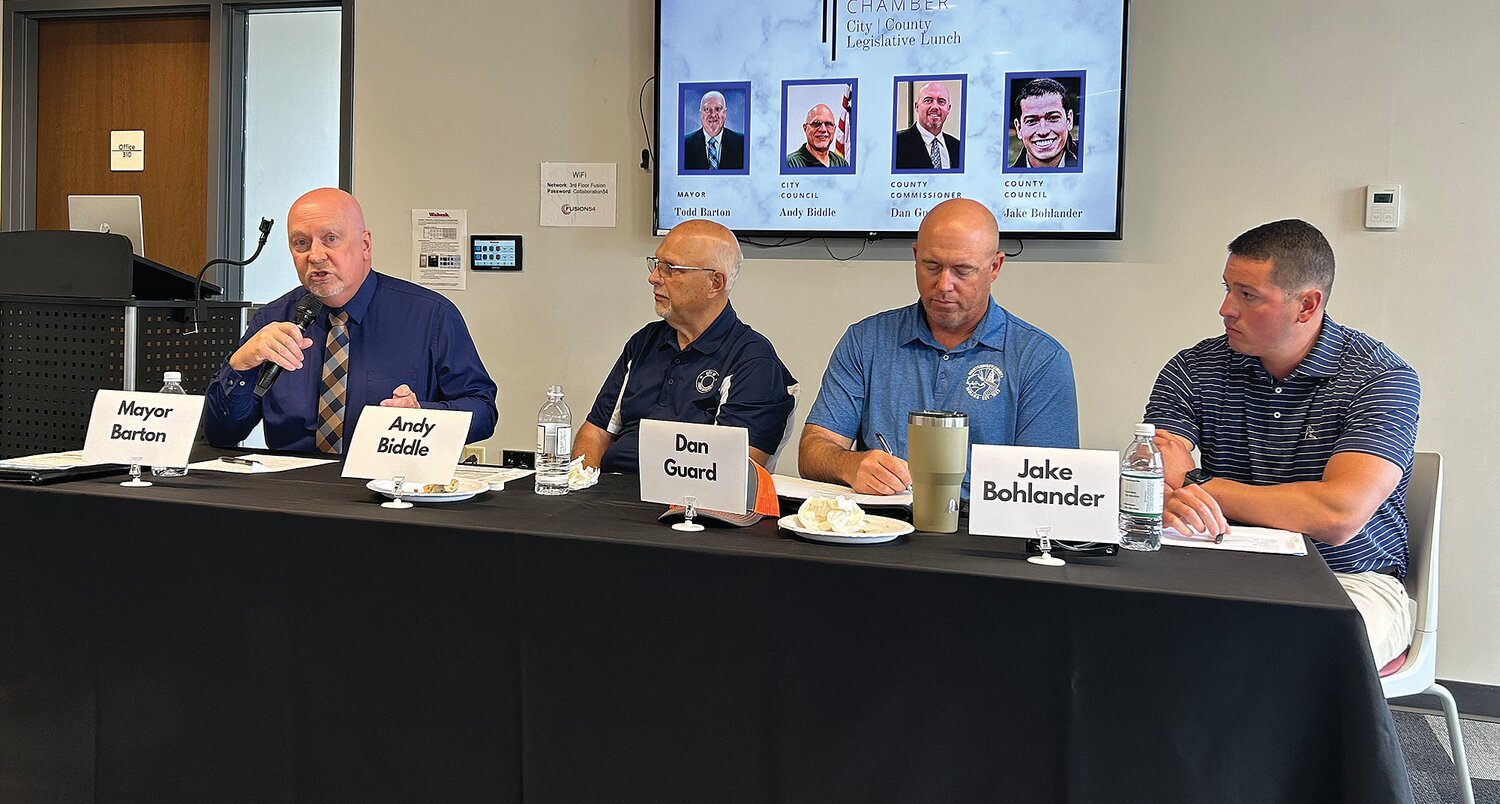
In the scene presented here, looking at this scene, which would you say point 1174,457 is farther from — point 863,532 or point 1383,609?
point 863,532

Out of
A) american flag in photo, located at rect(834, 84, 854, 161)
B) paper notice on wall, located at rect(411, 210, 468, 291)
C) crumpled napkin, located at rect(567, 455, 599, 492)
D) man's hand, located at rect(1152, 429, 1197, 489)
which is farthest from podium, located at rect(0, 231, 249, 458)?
man's hand, located at rect(1152, 429, 1197, 489)

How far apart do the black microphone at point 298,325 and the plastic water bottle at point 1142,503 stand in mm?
1542

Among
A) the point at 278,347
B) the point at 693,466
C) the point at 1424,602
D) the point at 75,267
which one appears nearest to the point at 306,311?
the point at 278,347

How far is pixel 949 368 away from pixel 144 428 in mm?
1465

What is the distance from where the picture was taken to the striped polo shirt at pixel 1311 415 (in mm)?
1911

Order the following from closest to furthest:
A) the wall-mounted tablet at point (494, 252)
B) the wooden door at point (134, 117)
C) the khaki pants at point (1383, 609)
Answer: the khaki pants at point (1383, 609), the wall-mounted tablet at point (494, 252), the wooden door at point (134, 117)

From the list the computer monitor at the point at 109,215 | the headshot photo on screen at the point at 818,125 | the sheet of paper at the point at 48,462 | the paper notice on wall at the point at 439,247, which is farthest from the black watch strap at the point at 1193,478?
the computer monitor at the point at 109,215

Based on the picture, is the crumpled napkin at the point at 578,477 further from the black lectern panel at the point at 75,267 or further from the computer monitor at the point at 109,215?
the computer monitor at the point at 109,215

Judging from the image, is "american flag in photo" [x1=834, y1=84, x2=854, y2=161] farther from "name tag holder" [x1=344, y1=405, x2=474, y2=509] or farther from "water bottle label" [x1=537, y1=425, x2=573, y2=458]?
"name tag holder" [x1=344, y1=405, x2=474, y2=509]

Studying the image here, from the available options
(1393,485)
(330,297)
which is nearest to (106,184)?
(330,297)

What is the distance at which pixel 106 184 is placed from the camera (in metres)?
4.41

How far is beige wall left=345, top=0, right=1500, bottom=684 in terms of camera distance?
308 cm

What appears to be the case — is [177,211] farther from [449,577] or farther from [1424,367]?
[1424,367]

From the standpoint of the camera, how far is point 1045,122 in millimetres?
3270
